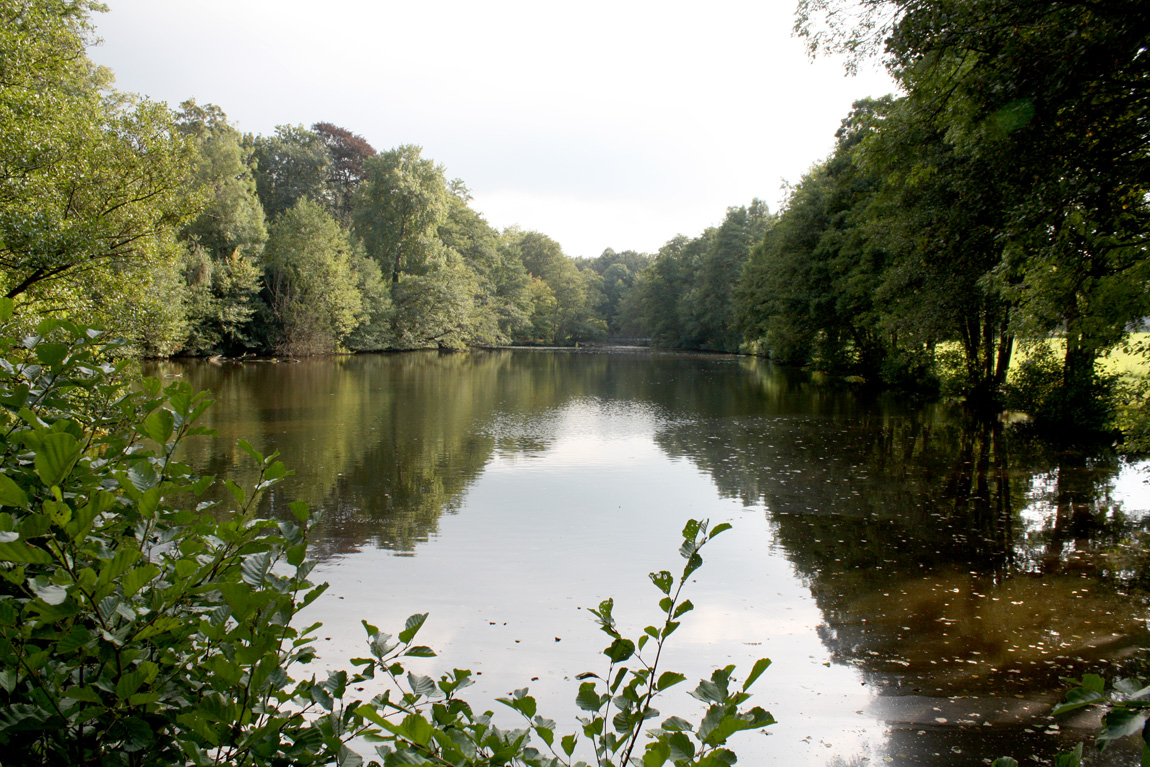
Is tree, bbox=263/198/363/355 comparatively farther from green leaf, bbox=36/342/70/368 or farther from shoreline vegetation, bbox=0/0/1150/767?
green leaf, bbox=36/342/70/368

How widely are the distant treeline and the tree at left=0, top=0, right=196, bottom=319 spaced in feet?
0.14

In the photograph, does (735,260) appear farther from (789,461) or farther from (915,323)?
(789,461)

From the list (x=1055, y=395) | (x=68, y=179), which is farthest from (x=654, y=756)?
(x=1055, y=395)

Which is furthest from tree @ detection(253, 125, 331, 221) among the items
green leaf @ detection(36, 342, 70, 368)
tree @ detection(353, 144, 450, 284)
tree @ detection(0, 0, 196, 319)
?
green leaf @ detection(36, 342, 70, 368)

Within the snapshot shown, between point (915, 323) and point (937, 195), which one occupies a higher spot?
point (937, 195)

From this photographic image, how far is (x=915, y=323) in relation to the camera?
16.5m

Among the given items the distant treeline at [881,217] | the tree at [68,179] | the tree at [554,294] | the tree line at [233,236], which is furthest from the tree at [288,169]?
the tree at [68,179]

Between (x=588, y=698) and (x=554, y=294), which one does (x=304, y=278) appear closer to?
(x=554, y=294)

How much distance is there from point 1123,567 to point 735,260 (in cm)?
5086

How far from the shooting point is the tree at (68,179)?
36.0ft

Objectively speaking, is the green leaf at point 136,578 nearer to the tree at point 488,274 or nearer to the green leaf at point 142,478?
the green leaf at point 142,478

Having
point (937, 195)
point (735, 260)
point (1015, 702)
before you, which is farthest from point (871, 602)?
point (735, 260)

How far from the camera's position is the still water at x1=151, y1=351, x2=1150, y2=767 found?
14.4ft

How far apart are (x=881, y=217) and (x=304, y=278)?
103 feet
